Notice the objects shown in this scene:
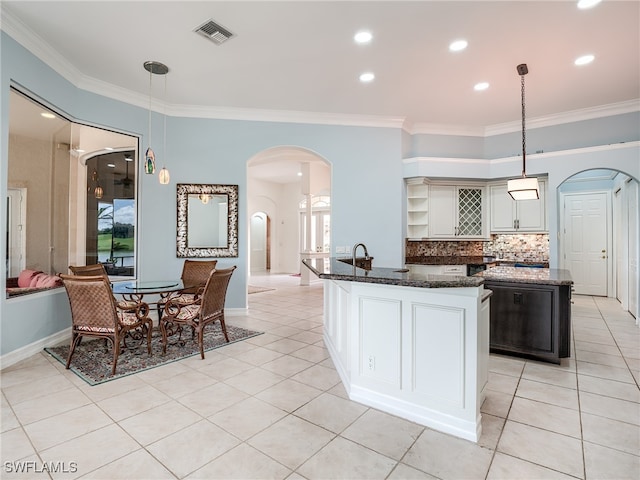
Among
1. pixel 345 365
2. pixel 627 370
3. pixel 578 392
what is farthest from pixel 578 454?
pixel 627 370

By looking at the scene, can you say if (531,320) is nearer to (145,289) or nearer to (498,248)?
(498,248)

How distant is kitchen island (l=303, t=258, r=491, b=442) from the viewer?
2133mm

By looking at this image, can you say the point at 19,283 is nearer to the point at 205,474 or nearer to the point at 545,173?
the point at 205,474

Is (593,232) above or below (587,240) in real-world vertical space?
above

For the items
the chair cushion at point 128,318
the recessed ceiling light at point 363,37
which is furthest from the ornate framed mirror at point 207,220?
the recessed ceiling light at point 363,37

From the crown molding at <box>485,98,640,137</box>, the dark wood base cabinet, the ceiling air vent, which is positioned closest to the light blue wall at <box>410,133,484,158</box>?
the crown molding at <box>485,98,640,137</box>

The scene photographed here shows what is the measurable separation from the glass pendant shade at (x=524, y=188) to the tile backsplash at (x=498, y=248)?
2.34 meters

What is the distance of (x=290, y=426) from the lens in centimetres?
229

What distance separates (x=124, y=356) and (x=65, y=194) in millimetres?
2552

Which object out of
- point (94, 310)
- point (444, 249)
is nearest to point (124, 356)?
point (94, 310)

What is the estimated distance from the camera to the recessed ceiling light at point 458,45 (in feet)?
11.3

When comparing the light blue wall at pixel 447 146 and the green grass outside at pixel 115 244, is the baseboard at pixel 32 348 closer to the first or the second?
the green grass outside at pixel 115 244

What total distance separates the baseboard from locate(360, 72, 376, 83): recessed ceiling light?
190 inches

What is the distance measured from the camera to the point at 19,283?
3.74m
